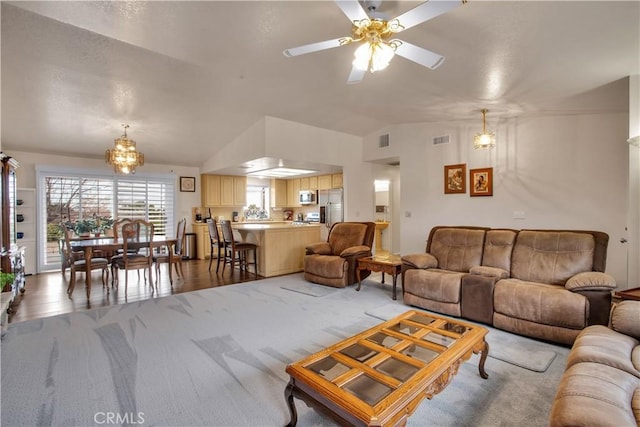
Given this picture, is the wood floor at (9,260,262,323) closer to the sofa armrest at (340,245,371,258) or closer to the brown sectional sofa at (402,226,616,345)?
the sofa armrest at (340,245,371,258)

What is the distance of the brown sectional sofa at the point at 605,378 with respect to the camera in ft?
3.98

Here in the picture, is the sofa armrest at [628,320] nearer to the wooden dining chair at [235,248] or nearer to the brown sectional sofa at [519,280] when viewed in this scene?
the brown sectional sofa at [519,280]

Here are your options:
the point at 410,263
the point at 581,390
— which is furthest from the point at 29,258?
the point at 581,390

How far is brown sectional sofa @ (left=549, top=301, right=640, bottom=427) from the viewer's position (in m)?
1.21

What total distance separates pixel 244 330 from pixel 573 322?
10.1 ft

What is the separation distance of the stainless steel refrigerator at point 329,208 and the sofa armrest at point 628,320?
209 inches

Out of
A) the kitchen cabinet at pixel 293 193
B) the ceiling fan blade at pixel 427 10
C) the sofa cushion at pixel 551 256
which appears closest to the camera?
the ceiling fan blade at pixel 427 10

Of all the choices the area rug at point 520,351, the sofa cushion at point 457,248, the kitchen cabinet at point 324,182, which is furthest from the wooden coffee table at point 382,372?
the kitchen cabinet at point 324,182

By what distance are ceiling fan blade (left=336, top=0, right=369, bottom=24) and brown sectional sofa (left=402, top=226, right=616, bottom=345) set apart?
2.79 metres

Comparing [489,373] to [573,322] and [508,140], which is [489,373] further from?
[508,140]

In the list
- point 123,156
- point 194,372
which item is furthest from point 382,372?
point 123,156

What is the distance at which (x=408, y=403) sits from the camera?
141 cm

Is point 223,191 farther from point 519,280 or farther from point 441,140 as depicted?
point 519,280

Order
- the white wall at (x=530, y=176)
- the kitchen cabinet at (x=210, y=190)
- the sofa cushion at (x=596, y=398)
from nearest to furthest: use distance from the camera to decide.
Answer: the sofa cushion at (x=596, y=398) < the white wall at (x=530, y=176) < the kitchen cabinet at (x=210, y=190)
